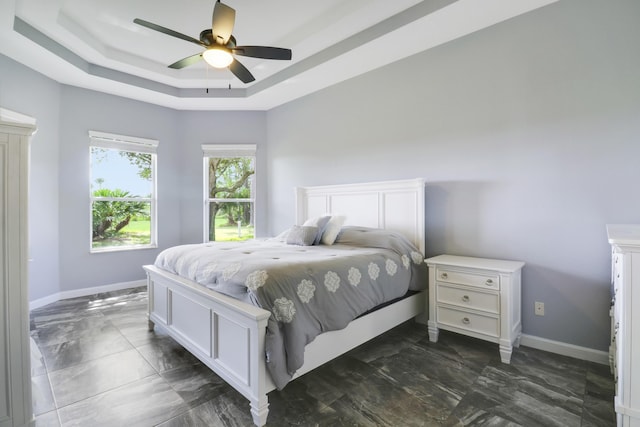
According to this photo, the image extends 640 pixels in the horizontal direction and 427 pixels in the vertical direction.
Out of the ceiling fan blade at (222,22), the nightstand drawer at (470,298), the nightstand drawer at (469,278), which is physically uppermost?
the ceiling fan blade at (222,22)

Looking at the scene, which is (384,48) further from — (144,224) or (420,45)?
(144,224)

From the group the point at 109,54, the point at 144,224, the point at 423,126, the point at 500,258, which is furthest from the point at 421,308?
the point at 109,54

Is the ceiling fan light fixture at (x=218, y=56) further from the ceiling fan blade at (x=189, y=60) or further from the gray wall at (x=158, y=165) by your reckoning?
the gray wall at (x=158, y=165)

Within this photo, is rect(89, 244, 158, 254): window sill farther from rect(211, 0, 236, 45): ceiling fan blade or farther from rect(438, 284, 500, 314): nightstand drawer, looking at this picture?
rect(438, 284, 500, 314): nightstand drawer

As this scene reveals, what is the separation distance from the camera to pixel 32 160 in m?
3.62

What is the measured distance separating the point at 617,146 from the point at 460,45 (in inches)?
61.5

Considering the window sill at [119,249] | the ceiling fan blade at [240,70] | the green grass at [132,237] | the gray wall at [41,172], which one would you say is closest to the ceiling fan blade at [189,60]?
the ceiling fan blade at [240,70]

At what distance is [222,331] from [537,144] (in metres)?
2.83

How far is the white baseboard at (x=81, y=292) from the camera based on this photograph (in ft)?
12.1

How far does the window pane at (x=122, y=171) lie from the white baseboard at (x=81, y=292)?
4.42ft

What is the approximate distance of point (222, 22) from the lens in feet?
7.14

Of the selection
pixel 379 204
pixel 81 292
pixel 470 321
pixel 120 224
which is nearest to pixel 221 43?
pixel 379 204

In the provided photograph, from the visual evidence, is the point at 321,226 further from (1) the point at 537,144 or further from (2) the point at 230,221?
(2) the point at 230,221

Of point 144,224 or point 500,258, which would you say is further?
point 144,224
